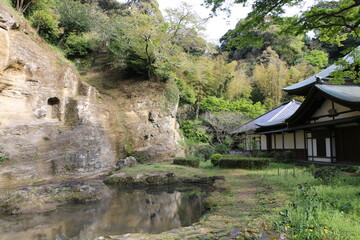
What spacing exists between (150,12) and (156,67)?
497cm

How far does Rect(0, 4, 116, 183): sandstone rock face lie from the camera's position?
11.1 m

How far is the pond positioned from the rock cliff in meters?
4.52

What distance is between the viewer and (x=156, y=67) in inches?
809

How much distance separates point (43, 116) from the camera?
1302cm

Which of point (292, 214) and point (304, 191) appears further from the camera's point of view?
point (304, 191)

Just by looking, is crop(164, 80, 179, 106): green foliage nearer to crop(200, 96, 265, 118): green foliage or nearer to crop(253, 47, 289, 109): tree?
crop(200, 96, 265, 118): green foliage

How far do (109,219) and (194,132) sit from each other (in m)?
18.7

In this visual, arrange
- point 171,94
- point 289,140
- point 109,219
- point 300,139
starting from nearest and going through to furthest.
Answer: point 109,219 < point 300,139 < point 289,140 < point 171,94

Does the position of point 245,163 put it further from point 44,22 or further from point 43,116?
point 44,22

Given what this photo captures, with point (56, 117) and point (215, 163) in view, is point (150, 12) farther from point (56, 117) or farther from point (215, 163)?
point (215, 163)

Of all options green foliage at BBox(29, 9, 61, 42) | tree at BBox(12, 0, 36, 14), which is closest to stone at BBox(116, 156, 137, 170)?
green foliage at BBox(29, 9, 61, 42)

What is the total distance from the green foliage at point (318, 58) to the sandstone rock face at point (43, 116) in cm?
3354

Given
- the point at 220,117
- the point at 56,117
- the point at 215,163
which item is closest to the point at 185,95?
the point at 220,117

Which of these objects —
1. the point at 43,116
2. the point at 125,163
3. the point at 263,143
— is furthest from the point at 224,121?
the point at 43,116
